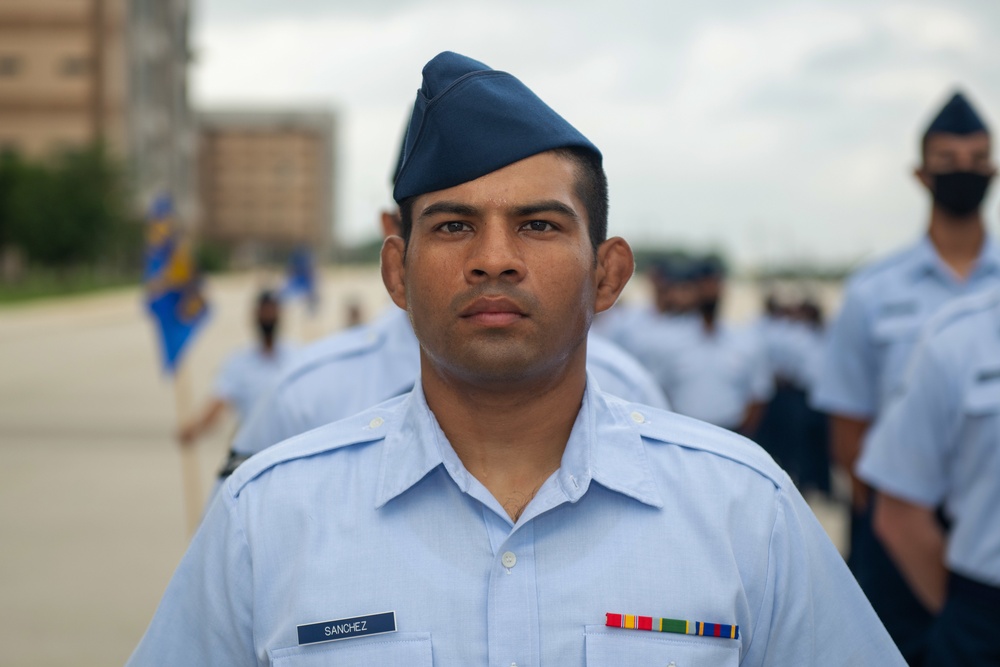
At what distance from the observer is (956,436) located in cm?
353

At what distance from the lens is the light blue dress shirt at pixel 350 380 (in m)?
3.44

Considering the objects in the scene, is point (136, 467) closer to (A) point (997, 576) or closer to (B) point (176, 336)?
(B) point (176, 336)

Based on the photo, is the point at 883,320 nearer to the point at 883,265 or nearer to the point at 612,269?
the point at 883,265

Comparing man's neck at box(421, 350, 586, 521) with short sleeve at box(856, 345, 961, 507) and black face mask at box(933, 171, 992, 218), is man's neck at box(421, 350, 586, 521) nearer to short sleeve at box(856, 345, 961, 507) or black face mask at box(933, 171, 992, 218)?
short sleeve at box(856, 345, 961, 507)

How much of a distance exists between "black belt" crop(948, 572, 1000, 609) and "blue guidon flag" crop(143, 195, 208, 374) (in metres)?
6.81

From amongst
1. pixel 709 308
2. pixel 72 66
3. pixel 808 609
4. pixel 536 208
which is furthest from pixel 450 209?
pixel 72 66

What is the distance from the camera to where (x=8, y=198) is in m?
54.0

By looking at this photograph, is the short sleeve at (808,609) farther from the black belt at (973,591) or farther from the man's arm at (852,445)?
the man's arm at (852,445)

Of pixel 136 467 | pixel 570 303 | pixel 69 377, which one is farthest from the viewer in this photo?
pixel 69 377

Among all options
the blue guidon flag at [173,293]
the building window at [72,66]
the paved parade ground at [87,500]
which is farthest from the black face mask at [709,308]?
the building window at [72,66]

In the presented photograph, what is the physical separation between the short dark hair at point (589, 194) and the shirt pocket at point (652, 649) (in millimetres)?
630

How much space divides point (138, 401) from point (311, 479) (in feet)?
67.3

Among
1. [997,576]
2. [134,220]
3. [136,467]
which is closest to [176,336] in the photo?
[136,467]

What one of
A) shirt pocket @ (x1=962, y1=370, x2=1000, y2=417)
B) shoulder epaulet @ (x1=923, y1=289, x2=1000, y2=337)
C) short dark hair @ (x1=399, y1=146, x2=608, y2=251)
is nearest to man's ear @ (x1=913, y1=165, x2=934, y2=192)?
shoulder epaulet @ (x1=923, y1=289, x2=1000, y2=337)
